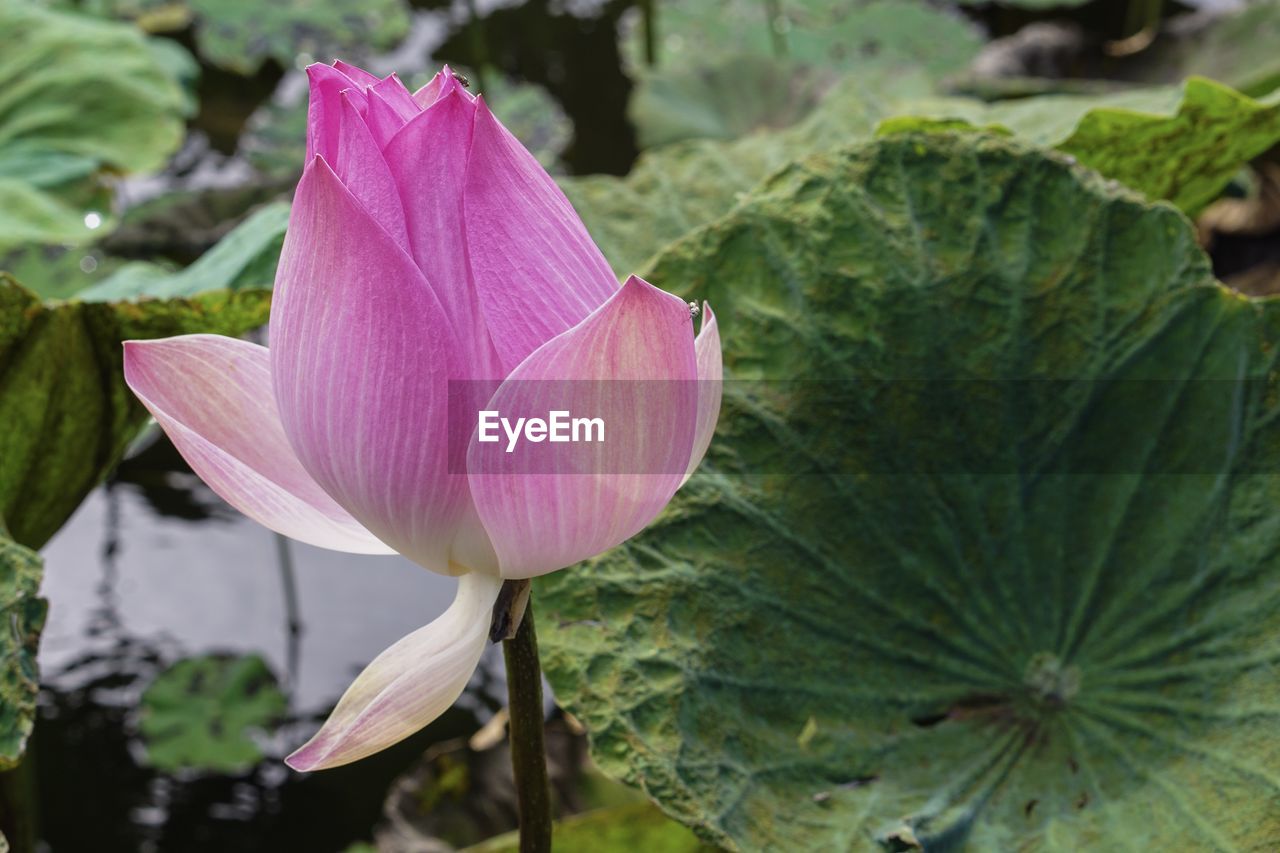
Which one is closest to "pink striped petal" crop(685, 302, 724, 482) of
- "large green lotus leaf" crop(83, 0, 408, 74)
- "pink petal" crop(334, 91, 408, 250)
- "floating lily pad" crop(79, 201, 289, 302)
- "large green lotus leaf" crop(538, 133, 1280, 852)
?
"pink petal" crop(334, 91, 408, 250)

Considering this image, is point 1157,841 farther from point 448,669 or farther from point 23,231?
point 23,231

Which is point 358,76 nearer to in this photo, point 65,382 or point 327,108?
point 327,108

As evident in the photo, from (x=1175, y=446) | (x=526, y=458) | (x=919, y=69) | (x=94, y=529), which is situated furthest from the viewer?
(x=919, y=69)

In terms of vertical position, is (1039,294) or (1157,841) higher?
(1039,294)

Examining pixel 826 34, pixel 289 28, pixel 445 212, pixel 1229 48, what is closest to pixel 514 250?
pixel 445 212

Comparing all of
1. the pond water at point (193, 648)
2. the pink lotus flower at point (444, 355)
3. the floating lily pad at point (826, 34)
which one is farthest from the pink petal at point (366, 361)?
the floating lily pad at point (826, 34)

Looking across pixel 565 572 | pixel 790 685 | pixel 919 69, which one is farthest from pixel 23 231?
pixel 919 69
